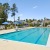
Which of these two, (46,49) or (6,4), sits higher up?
(6,4)

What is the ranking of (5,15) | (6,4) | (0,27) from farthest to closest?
(6,4), (5,15), (0,27)

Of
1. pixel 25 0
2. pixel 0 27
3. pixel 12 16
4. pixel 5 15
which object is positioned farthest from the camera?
pixel 12 16

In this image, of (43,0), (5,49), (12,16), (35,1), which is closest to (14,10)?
(12,16)

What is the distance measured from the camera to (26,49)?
5988 mm

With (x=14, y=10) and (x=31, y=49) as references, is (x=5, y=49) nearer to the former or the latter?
(x=31, y=49)

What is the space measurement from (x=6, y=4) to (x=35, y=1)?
12.4 meters

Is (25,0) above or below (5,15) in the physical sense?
above

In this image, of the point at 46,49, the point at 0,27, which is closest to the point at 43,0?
the point at 0,27

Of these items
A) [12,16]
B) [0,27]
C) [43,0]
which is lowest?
[0,27]

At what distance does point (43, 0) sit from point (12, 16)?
20738 millimetres

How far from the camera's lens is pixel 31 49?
6012 mm

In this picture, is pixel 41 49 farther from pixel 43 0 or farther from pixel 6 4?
pixel 6 4

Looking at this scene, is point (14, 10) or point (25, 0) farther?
point (14, 10)

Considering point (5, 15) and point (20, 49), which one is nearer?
point (20, 49)
